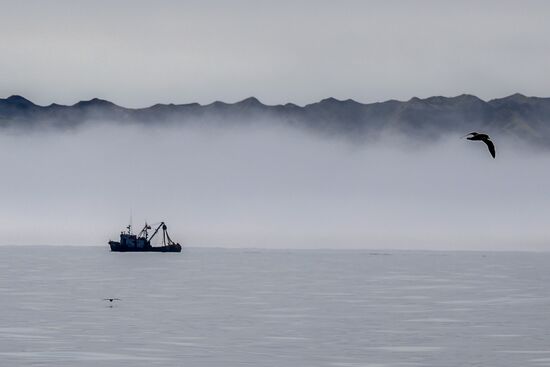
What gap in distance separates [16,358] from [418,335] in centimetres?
2824

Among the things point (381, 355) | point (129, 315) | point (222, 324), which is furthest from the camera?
point (129, 315)

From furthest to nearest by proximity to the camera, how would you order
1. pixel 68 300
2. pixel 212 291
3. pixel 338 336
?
pixel 212 291 → pixel 68 300 → pixel 338 336

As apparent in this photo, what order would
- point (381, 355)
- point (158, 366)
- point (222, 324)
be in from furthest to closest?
1. point (222, 324)
2. point (381, 355)
3. point (158, 366)

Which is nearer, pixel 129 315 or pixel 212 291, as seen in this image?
pixel 129 315

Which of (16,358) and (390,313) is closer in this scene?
(16,358)

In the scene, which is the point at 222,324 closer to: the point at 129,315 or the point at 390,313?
the point at 129,315

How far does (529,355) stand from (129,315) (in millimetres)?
39130

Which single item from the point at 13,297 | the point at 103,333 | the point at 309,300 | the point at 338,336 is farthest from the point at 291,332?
the point at 13,297

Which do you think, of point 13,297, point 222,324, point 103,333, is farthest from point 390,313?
point 13,297

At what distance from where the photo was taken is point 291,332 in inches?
3300

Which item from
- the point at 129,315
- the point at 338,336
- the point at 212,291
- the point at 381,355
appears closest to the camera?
the point at 381,355

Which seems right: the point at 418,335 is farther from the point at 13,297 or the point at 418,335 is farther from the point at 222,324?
the point at 13,297

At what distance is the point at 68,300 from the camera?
120m

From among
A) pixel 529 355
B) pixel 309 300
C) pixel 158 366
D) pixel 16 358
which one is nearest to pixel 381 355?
pixel 529 355
